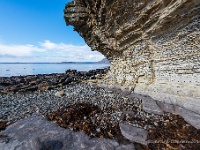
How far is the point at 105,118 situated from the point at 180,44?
529 centimetres

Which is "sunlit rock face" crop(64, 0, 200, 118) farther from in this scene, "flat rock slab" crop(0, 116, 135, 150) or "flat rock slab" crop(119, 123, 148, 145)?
"flat rock slab" crop(0, 116, 135, 150)

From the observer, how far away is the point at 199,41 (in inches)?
300

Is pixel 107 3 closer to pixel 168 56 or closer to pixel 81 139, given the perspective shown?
pixel 168 56

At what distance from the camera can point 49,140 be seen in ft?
20.7

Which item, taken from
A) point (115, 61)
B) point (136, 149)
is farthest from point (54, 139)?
point (115, 61)

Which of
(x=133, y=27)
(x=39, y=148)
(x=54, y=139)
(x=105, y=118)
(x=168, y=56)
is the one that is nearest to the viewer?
(x=39, y=148)

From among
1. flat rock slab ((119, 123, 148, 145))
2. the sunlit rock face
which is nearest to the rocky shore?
flat rock slab ((119, 123, 148, 145))

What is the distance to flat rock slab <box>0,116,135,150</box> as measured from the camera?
5.96 meters

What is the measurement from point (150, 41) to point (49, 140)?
26.0 ft

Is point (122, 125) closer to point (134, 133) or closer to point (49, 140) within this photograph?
point (134, 133)

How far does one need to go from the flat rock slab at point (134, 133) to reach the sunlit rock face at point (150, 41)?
2899mm

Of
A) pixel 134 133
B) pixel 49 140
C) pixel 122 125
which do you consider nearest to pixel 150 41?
pixel 122 125

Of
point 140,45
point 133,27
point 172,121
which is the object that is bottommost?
point 172,121

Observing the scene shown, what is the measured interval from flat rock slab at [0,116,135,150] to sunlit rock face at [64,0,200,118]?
4.63 meters
